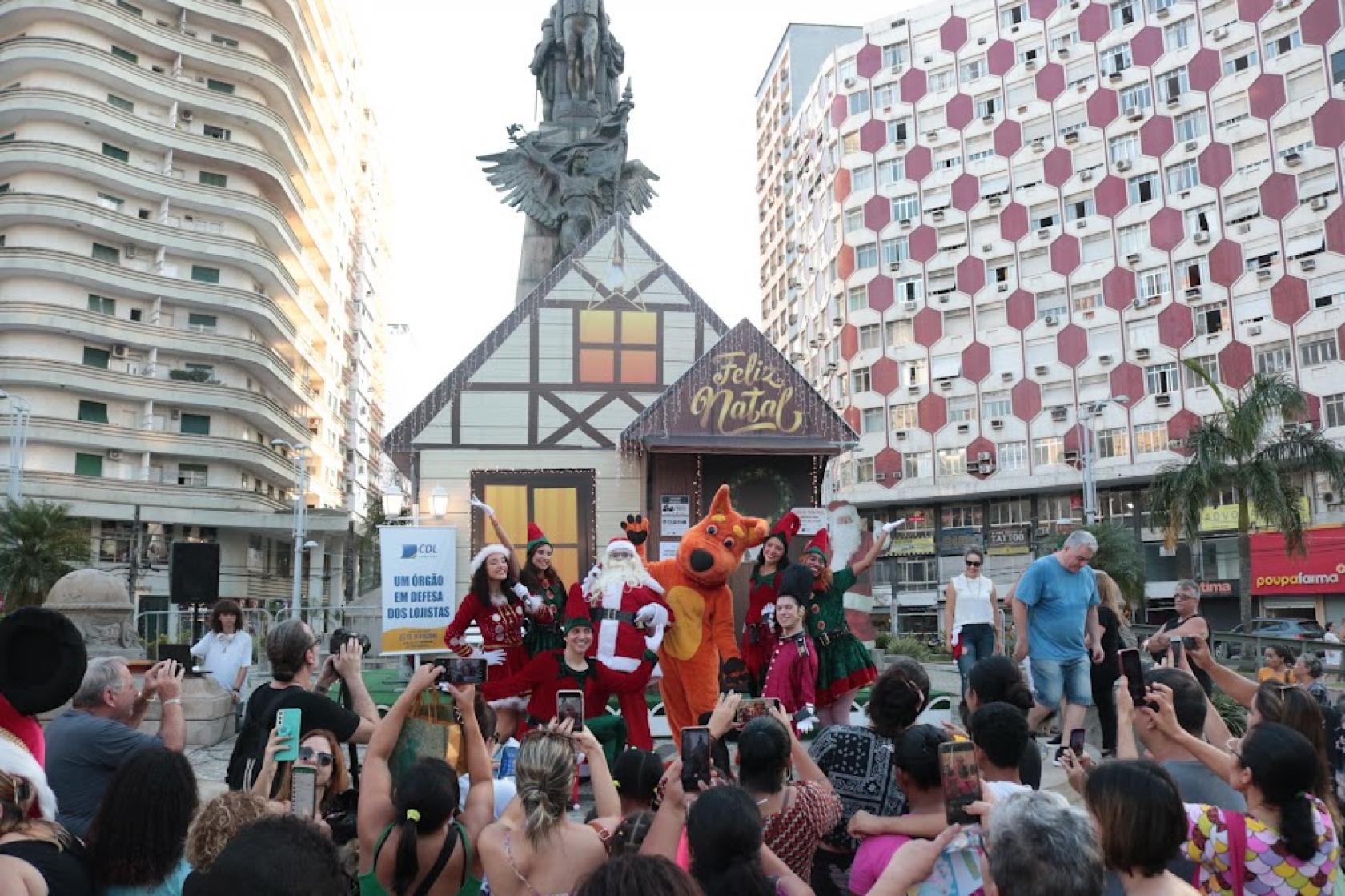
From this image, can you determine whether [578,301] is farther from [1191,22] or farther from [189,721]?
[1191,22]

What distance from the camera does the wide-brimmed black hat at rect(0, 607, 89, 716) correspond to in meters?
3.60

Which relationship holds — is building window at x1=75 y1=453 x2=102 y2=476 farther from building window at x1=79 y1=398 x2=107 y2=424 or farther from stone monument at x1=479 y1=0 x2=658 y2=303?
stone monument at x1=479 y1=0 x2=658 y2=303

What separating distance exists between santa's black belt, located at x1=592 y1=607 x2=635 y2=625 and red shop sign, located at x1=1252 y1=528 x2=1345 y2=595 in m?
34.5

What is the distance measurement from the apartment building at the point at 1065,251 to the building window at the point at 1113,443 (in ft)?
0.25

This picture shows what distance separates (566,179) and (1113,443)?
30.1 metres

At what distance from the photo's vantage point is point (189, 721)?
32.2ft

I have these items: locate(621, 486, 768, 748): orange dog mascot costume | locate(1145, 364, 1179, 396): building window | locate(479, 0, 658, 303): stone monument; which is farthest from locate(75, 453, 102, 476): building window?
locate(1145, 364, 1179, 396): building window

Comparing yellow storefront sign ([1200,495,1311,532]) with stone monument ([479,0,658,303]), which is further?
yellow storefront sign ([1200,495,1311,532])

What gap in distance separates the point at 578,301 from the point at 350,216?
48.4m

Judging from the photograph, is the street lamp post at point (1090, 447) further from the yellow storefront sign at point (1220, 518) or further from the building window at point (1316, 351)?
the building window at point (1316, 351)

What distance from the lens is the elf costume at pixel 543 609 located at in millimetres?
8383

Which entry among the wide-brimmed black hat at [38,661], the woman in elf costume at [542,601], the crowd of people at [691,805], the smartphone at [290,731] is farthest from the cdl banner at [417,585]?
the smartphone at [290,731]

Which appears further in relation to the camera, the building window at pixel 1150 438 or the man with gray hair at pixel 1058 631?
the building window at pixel 1150 438

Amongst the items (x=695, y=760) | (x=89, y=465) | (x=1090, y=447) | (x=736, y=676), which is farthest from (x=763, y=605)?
(x=89, y=465)
